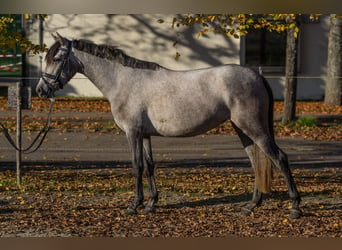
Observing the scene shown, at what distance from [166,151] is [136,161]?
20.7ft

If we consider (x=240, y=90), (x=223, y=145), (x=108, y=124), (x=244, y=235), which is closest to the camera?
(x=244, y=235)

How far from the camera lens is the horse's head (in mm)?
9984

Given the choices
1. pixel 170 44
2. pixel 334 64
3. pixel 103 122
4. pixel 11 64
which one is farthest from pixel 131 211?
pixel 11 64

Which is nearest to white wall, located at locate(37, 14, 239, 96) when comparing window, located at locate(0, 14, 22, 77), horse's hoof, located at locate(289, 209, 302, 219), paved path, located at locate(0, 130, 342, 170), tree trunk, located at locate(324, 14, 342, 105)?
window, located at locate(0, 14, 22, 77)

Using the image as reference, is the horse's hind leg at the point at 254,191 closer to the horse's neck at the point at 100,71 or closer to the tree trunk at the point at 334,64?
the horse's neck at the point at 100,71

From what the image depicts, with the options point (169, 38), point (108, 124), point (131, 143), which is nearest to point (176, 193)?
point (131, 143)

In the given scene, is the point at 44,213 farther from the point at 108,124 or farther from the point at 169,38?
the point at 169,38

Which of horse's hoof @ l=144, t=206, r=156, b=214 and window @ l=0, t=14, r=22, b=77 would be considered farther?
window @ l=0, t=14, r=22, b=77

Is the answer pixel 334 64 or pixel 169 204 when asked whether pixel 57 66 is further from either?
pixel 334 64

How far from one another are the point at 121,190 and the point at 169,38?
49.2 ft

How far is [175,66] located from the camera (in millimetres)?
26234

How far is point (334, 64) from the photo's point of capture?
77.7 feet

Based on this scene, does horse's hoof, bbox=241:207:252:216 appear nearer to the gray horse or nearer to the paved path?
the gray horse

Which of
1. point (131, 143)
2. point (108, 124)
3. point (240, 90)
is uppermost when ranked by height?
point (240, 90)
